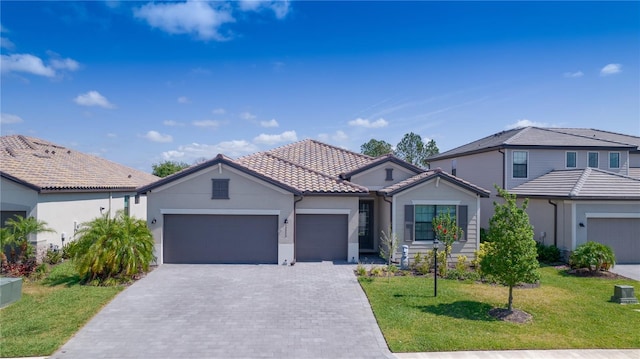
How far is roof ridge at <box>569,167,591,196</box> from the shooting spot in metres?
16.7

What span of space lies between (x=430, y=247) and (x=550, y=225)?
21.6ft

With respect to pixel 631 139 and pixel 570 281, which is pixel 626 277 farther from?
pixel 631 139

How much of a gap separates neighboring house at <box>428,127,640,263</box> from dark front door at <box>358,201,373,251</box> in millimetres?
8143

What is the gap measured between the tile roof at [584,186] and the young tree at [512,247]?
341 inches

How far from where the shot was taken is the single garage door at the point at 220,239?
15.9 meters

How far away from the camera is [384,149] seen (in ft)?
185

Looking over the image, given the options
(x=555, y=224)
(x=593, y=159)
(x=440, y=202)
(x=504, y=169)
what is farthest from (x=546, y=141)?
(x=440, y=202)

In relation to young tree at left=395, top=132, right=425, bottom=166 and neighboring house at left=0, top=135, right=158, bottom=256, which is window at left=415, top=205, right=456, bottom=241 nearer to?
neighboring house at left=0, top=135, right=158, bottom=256

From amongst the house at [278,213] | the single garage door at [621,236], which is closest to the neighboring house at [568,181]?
the single garage door at [621,236]

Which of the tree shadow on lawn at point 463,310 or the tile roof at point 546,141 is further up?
the tile roof at point 546,141

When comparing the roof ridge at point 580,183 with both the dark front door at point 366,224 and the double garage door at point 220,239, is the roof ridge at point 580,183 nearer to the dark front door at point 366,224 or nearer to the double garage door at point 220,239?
the dark front door at point 366,224

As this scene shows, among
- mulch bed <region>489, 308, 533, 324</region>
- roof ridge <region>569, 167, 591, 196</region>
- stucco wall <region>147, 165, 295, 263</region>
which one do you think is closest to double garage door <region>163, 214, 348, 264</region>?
stucco wall <region>147, 165, 295, 263</region>

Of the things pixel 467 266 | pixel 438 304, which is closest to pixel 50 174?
pixel 438 304

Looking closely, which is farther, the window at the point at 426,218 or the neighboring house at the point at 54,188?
the window at the point at 426,218
